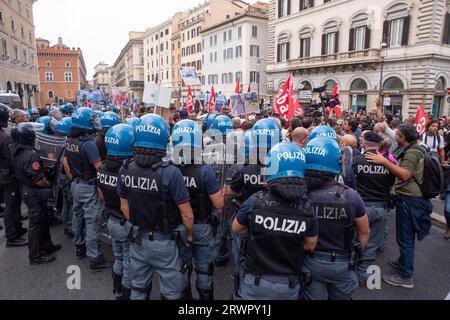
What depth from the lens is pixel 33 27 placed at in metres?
43.9

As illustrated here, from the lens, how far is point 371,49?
25.9 meters

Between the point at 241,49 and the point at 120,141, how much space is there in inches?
1623

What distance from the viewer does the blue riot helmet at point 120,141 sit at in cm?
372

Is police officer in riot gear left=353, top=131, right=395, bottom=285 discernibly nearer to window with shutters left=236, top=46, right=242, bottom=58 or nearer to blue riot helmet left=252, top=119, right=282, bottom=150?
→ blue riot helmet left=252, top=119, right=282, bottom=150

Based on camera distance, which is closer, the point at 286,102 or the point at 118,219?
the point at 118,219

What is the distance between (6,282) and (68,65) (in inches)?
3253

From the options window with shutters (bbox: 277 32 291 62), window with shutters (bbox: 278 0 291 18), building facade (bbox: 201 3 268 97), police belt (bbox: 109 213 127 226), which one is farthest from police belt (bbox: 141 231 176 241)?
building facade (bbox: 201 3 268 97)

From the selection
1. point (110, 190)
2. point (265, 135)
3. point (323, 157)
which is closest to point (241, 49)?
point (265, 135)

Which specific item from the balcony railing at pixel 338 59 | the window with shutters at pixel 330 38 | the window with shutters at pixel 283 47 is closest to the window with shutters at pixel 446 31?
the balcony railing at pixel 338 59

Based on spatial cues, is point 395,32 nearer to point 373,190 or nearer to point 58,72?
point 373,190

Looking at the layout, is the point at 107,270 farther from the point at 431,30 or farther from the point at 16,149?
the point at 431,30

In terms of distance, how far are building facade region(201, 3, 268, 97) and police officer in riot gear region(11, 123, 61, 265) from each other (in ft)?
125
